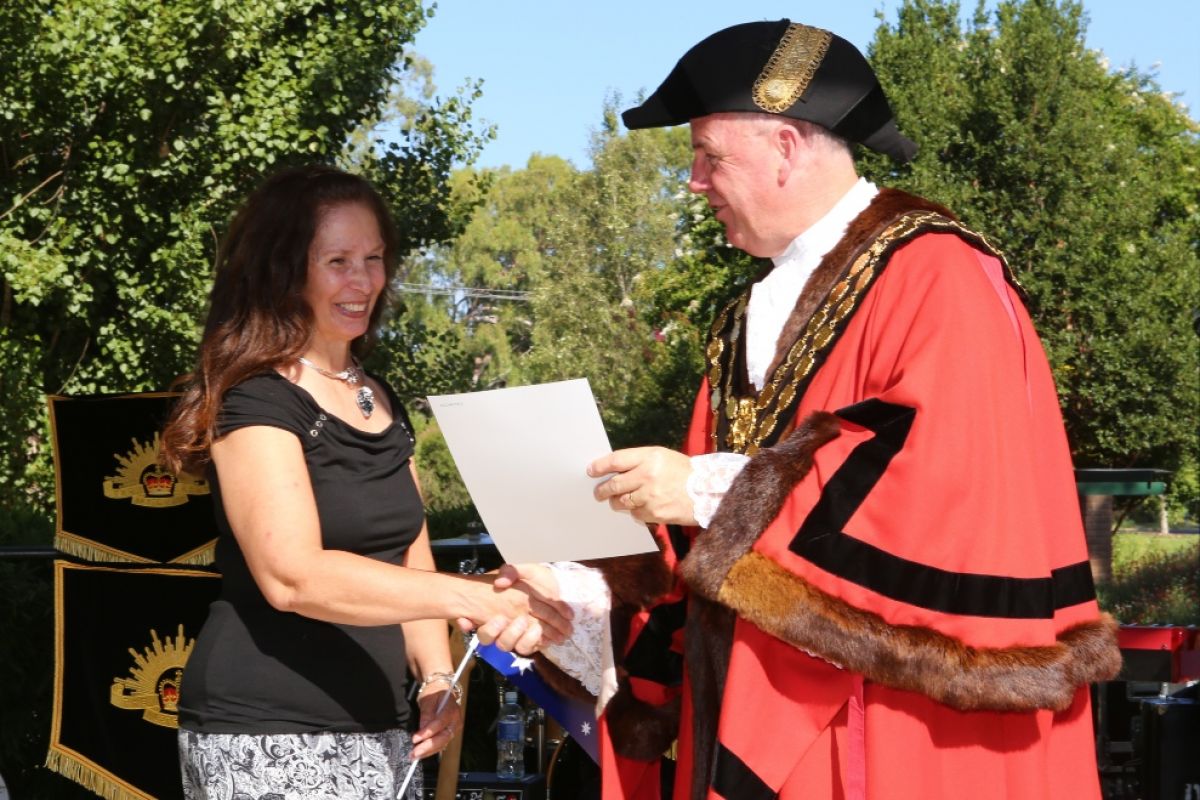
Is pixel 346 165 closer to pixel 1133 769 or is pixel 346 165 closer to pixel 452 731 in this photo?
pixel 1133 769

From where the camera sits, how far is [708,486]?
2107 millimetres

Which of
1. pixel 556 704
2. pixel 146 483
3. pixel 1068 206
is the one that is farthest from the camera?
pixel 1068 206

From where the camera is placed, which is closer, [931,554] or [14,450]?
[931,554]

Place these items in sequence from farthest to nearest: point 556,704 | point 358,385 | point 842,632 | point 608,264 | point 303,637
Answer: point 608,264 < point 556,704 < point 358,385 < point 303,637 < point 842,632

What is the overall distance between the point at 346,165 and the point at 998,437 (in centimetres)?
984

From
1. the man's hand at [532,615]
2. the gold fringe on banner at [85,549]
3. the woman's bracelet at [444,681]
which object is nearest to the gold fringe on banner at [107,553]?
the gold fringe on banner at [85,549]

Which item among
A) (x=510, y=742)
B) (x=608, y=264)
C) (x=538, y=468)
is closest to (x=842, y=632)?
(x=538, y=468)

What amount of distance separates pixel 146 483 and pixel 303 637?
6.17ft

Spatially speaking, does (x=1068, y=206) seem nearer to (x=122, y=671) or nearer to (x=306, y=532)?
(x=122, y=671)

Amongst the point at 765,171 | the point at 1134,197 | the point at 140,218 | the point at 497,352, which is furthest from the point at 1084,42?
the point at 497,352

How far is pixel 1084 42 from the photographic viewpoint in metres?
19.8

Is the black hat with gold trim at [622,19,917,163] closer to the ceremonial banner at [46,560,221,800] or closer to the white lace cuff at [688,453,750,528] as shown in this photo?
the white lace cuff at [688,453,750,528]

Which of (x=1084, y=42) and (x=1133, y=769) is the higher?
(x=1084, y=42)

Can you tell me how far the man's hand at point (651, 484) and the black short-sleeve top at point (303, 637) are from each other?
1.87 ft
